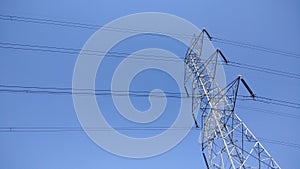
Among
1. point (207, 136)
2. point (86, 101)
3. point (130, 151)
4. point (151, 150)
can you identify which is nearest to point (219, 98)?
point (207, 136)

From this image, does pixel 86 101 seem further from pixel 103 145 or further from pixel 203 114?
pixel 203 114

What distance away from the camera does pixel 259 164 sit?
26.5 feet

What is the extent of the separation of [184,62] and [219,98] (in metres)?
4.09

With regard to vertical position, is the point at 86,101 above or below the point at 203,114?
above

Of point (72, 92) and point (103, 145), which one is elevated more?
point (72, 92)

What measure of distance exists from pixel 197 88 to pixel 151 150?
3782mm

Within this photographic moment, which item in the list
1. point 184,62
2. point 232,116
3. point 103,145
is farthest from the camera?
point 184,62

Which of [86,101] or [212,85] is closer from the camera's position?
[212,85]

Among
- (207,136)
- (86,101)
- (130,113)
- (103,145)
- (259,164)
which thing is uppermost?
(86,101)

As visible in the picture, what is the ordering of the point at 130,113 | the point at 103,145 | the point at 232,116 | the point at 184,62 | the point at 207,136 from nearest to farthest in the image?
1. the point at 232,116
2. the point at 207,136
3. the point at 103,145
4. the point at 130,113
5. the point at 184,62

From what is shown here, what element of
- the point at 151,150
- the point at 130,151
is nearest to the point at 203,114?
the point at 151,150

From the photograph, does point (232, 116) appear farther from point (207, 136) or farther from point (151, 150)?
point (151, 150)

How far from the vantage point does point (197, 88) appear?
1121cm

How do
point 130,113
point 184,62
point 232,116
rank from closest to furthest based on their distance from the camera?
point 232,116 < point 130,113 < point 184,62
